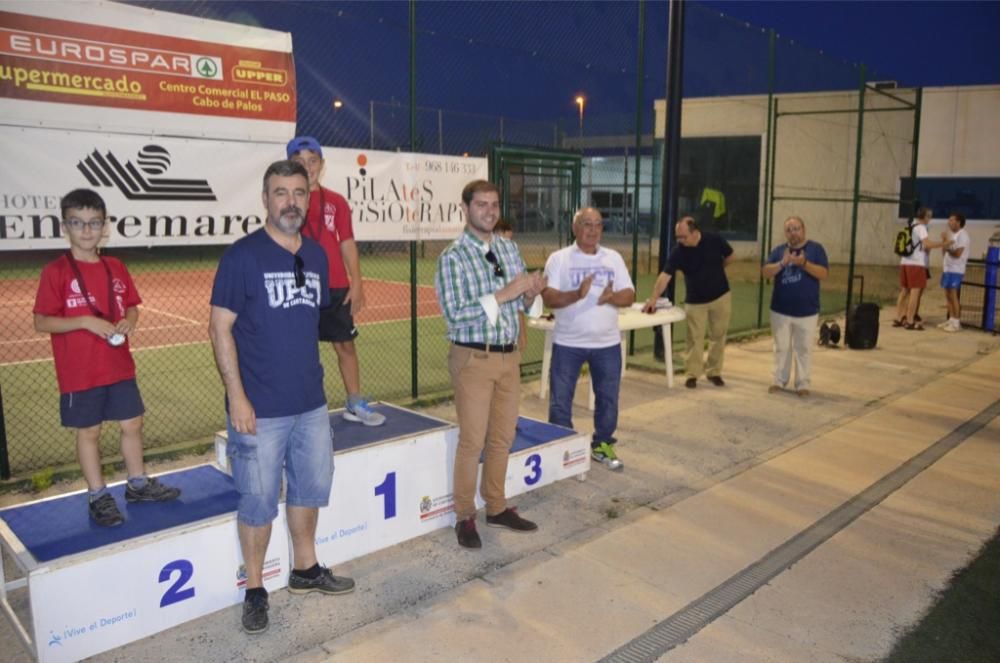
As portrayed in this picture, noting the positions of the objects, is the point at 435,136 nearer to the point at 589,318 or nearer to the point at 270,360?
the point at 589,318

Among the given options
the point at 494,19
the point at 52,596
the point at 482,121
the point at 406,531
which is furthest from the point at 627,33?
the point at 52,596

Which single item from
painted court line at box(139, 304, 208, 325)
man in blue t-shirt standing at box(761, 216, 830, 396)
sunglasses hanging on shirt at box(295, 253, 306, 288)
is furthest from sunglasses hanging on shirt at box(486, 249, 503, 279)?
painted court line at box(139, 304, 208, 325)

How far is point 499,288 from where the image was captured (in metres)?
4.47

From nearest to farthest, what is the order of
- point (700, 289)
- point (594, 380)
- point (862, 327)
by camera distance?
point (594, 380), point (700, 289), point (862, 327)

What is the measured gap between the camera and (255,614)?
369cm

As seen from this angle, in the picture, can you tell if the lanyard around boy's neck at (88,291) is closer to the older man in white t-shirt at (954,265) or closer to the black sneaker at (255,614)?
the black sneaker at (255,614)

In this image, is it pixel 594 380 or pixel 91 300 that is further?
pixel 594 380

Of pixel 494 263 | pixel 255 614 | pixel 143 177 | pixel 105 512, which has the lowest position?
pixel 255 614

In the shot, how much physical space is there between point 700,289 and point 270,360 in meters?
6.25

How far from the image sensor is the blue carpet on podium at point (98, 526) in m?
3.57

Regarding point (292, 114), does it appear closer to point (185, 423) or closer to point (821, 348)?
point (185, 423)

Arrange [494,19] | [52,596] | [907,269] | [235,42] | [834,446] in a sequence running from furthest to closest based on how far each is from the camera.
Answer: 1. [907,269]
2. [494,19]
3. [834,446]
4. [235,42]
5. [52,596]

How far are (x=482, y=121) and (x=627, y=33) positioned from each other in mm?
5126

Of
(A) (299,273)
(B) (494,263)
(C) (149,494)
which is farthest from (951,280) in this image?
(C) (149,494)
